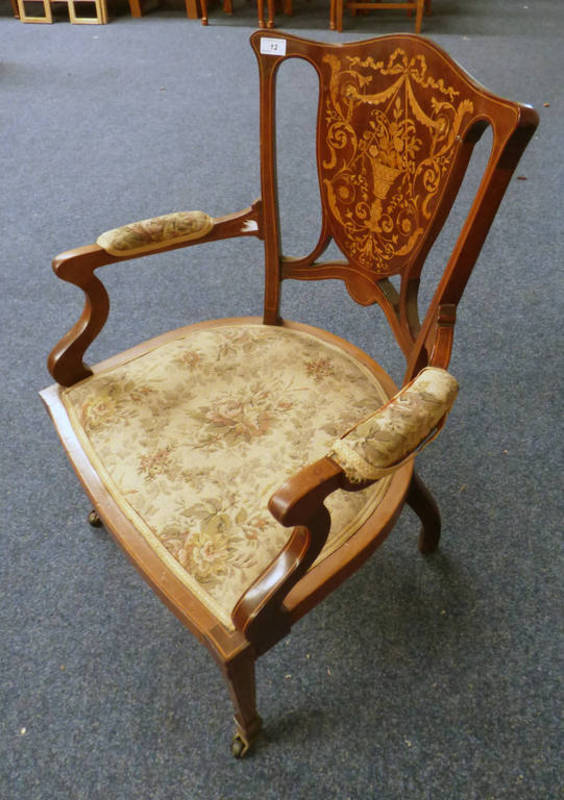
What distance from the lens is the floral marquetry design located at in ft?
2.58

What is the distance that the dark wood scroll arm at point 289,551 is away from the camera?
63 cm

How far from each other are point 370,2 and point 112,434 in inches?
162

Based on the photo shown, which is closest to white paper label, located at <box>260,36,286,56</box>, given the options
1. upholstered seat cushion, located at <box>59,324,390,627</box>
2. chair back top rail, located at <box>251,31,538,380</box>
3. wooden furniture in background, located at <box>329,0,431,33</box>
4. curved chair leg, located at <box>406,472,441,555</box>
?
chair back top rail, located at <box>251,31,538,380</box>

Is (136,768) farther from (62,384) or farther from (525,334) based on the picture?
(525,334)

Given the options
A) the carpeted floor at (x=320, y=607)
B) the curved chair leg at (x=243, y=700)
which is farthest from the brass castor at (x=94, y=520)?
the curved chair leg at (x=243, y=700)

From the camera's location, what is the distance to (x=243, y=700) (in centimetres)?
87

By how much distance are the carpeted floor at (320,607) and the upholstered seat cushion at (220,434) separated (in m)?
0.39

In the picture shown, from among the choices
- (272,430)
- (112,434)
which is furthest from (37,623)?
(272,430)

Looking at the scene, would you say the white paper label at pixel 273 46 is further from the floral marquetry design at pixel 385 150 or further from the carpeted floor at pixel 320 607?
the carpeted floor at pixel 320 607

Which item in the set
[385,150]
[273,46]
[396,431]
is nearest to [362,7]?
[273,46]

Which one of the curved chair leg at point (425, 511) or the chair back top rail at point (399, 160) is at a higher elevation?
the chair back top rail at point (399, 160)

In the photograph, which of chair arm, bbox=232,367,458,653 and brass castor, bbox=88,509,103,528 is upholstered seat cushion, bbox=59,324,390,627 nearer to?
chair arm, bbox=232,367,458,653

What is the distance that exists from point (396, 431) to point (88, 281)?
59cm

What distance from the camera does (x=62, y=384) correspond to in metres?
1.03
